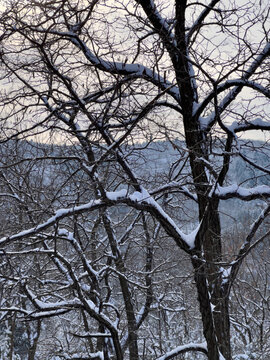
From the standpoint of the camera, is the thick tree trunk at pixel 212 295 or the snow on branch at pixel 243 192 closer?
the snow on branch at pixel 243 192

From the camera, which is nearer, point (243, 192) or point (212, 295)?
point (243, 192)

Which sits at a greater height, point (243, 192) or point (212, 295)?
point (243, 192)

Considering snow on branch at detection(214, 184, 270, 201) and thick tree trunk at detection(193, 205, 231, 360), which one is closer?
snow on branch at detection(214, 184, 270, 201)

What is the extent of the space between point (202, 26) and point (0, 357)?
1422 centimetres

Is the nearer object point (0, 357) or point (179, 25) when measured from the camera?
point (179, 25)

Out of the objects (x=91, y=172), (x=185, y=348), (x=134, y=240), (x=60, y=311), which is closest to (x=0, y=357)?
(x=134, y=240)

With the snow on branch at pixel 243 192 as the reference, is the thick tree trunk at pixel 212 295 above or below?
below

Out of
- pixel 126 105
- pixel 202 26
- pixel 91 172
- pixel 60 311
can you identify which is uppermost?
pixel 202 26

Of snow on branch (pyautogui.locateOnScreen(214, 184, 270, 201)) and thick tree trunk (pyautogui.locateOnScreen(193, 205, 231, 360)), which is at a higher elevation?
snow on branch (pyautogui.locateOnScreen(214, 184, 270, 201))

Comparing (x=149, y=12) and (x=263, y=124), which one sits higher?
(x=149, y=12)

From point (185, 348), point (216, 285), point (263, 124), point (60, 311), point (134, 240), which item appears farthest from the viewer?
point (134, 240)

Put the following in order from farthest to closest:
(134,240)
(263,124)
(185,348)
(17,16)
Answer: (134,240) < (185,348) < (263,124) < (17,16)

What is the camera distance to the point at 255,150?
5387 mm

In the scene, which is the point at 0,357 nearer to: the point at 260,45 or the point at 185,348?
the point at 185,348
